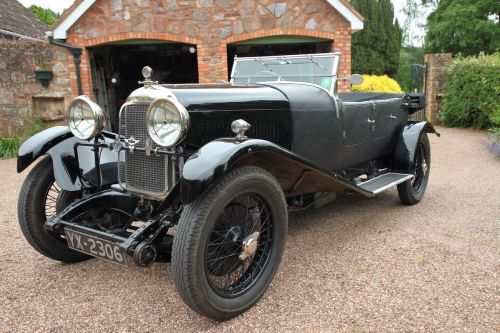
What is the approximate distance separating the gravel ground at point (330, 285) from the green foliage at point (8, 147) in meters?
4.48

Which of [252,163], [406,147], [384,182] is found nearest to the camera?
[252,163]

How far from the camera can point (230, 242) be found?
2.42 m

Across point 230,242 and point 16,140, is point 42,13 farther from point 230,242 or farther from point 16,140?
point 230,242

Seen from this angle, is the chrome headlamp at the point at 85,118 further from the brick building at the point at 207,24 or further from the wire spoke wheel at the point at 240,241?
the brick building at the point at 207,24

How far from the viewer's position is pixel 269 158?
8.46ft

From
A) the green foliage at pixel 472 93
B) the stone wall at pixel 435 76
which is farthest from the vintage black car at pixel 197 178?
the stone wall at pixel 435 76

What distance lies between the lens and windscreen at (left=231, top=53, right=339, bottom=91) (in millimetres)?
3840

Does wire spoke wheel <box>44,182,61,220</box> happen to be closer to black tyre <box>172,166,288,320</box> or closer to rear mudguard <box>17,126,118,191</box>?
rear mudguard <box>17,126,118,191</box>

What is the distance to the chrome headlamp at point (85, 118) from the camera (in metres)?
2.79

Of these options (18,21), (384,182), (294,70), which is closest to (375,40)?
(18,21)

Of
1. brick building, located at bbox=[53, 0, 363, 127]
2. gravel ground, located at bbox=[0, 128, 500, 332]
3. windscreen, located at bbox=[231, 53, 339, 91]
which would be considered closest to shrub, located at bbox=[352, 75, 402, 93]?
brick building, located at bbox=[53, 0, 363, 127]

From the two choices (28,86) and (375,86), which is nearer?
(28,86)

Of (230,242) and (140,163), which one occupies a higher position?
(140,163)

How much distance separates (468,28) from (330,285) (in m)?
19.3
